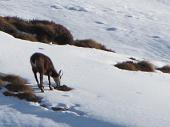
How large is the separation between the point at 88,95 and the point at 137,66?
18.1 ft

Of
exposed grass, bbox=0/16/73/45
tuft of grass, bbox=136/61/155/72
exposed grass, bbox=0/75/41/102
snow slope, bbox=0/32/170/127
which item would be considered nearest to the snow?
snow slope, bbox=0/32/170/127

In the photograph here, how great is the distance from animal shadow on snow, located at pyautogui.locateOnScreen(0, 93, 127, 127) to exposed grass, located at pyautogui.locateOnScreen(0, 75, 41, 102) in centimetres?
18

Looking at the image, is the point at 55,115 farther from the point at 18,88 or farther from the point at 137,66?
the point at 137,66

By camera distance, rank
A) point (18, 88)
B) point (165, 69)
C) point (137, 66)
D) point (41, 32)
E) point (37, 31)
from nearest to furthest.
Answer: point (18, 88)
point (137, 66)
point (165, 69)
point (41, 32)
point (37, 31)

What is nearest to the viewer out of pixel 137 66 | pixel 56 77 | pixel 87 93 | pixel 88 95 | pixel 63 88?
pixel 88 95

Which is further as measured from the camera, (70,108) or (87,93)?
(87,93)

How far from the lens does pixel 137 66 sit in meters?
20.0

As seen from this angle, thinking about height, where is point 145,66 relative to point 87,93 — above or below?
above

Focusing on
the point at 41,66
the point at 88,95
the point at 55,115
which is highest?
the point at 41,66

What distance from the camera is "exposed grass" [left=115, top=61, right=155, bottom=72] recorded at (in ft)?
63.1

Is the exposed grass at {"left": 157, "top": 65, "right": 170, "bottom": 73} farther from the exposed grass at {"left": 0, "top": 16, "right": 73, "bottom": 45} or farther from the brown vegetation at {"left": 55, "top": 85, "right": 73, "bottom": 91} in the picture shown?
the brown vegetation at {"left": 55, "top": 85, "right": 73, "bottom": 91}

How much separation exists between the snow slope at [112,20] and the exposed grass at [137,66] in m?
10.1

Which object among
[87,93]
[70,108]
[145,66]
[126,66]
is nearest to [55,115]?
[70,108]

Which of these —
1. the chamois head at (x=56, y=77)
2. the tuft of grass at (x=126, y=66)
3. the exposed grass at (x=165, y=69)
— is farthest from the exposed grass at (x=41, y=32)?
the chamois head at (x=56, y=77)
